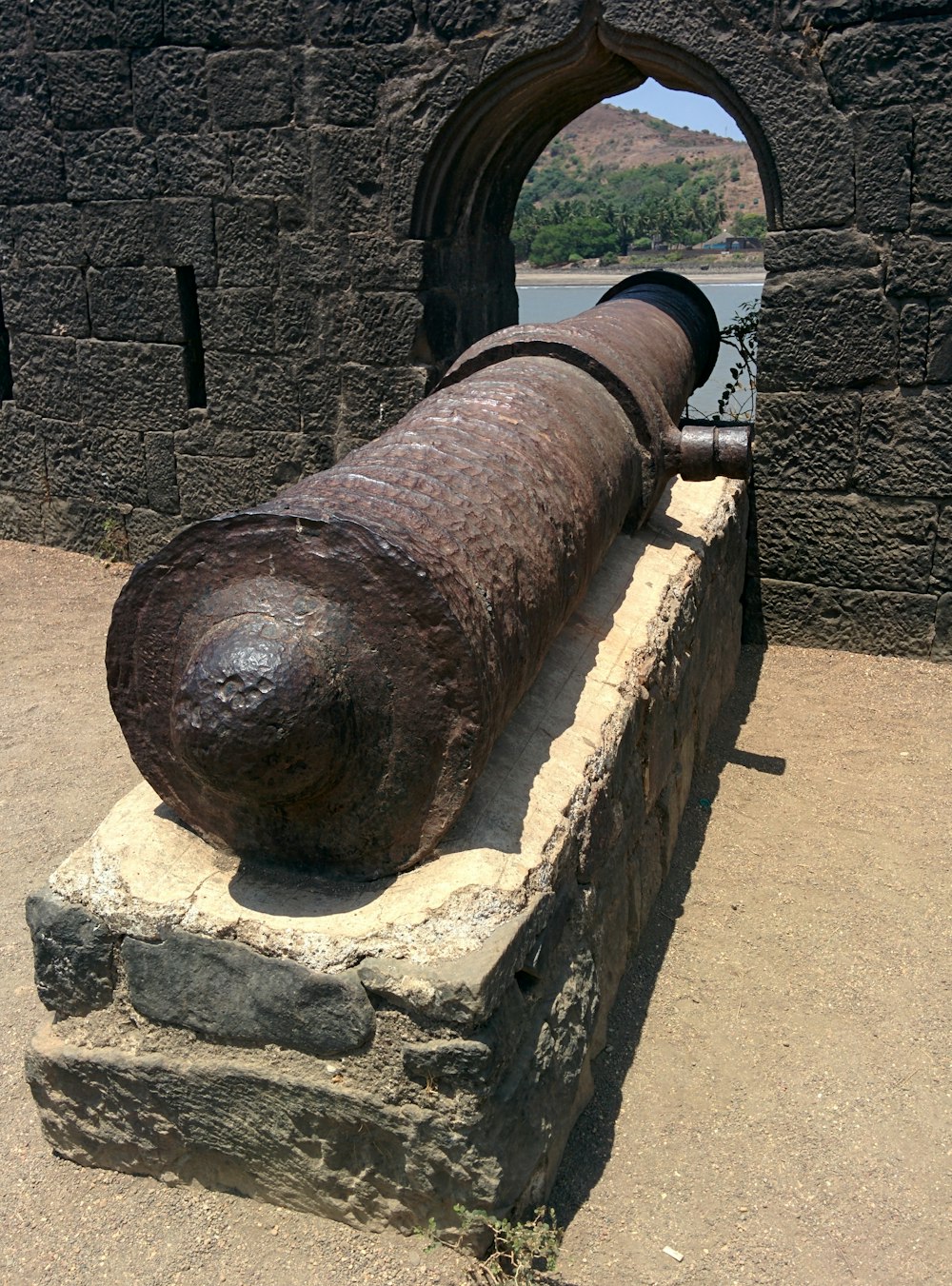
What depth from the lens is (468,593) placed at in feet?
7.27

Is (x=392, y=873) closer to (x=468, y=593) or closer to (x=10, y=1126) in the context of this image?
(x=468, y=593)

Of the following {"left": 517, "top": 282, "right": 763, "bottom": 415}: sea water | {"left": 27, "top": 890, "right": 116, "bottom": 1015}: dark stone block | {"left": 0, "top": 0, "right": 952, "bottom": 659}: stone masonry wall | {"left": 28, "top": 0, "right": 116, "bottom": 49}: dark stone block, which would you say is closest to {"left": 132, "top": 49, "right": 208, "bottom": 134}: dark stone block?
{"left": 0, "top": 0, "right": 952, "bottom": 659}: stone masonry wall

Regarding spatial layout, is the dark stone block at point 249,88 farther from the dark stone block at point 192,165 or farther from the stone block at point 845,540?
the stone block at point 845,540

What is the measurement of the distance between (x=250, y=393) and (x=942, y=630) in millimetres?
3752

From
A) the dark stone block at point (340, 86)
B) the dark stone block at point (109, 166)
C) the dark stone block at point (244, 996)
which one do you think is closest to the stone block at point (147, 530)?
the dark stone block at point (109, 166)

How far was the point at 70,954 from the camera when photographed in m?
2.34

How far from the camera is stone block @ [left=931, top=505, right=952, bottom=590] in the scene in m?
5.35

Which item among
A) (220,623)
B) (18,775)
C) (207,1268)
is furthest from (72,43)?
(207,1268)

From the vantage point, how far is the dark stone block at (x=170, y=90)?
6.08 m

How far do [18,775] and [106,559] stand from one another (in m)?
2.90

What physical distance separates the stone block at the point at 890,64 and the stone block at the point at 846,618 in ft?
6.89

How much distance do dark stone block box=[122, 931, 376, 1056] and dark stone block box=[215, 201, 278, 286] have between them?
186 inches

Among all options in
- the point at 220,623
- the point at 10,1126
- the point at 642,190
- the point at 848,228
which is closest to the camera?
the point at 220,623

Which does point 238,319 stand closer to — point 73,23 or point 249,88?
point 249,88
